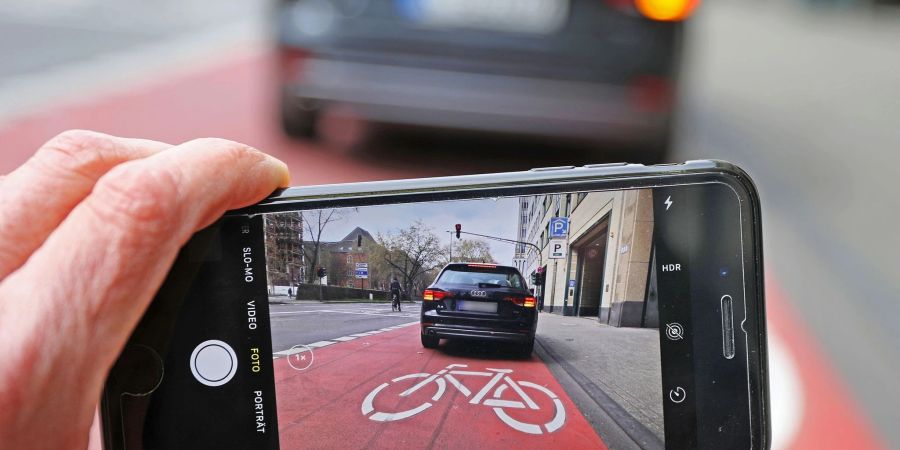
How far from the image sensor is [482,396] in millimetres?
1251

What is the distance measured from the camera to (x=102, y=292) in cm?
90

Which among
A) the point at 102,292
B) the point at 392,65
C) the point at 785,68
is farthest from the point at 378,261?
the point at 785,68

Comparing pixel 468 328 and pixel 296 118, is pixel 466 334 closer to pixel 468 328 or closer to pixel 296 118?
Result: pixel 468 328

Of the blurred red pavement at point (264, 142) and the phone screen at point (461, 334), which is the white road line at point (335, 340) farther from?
the blurred red pavement at point (264, 142)

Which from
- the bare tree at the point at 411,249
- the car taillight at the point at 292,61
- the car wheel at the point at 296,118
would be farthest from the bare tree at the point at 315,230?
the car wheel at the point at 296,118

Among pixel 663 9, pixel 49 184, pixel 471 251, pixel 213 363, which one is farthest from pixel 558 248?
pixel 663 9

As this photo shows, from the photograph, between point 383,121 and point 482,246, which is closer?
point 482,246

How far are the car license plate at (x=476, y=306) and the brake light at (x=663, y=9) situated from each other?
2188 millimetres

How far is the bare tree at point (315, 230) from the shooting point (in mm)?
1285

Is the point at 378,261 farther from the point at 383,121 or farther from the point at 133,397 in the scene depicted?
the point at 383,121

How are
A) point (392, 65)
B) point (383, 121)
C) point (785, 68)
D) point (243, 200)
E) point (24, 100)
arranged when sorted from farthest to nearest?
point (24, 100) → point (785, 68) → point (383, 121) → point (392, 65) → point (243, 200)

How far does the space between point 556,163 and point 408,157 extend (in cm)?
109

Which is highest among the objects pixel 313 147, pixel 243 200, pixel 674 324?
pixel 313 147

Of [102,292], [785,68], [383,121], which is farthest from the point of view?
[785,68]
